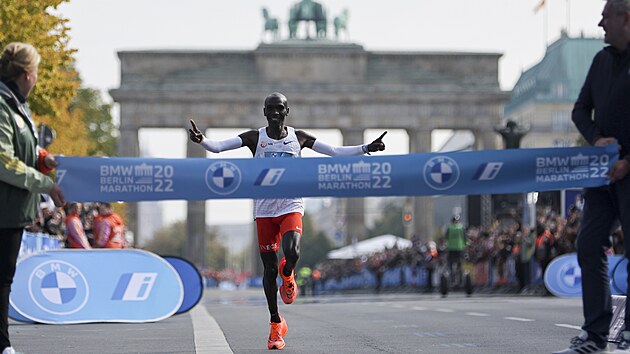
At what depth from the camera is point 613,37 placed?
27.2 ft

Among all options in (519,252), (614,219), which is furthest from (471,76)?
(614,219)

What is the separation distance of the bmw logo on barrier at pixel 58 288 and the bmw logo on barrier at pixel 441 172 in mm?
6634

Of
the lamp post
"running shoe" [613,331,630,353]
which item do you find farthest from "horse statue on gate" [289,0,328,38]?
"running shoe" [613,331,630,353]

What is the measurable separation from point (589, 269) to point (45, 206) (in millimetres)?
23108

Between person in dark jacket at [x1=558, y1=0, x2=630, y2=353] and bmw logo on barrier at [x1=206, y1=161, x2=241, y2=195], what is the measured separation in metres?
3.03

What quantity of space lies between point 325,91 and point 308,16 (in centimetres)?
819

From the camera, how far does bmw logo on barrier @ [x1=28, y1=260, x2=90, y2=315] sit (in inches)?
633

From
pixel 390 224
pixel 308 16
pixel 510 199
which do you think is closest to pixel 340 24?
pixel 308 16

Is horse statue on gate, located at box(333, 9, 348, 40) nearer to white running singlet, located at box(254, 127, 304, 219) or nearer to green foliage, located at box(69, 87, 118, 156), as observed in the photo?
green foliage, located at box(69, 87, 118, 156)

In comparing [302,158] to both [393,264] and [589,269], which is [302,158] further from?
[393,264]

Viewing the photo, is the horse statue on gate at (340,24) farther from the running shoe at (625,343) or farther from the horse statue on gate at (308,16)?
the running shoe at (625,343)

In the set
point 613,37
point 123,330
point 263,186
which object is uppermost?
point 613,37

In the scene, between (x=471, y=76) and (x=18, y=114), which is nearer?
(x=18, y=114)

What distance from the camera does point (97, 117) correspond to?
299 feet
